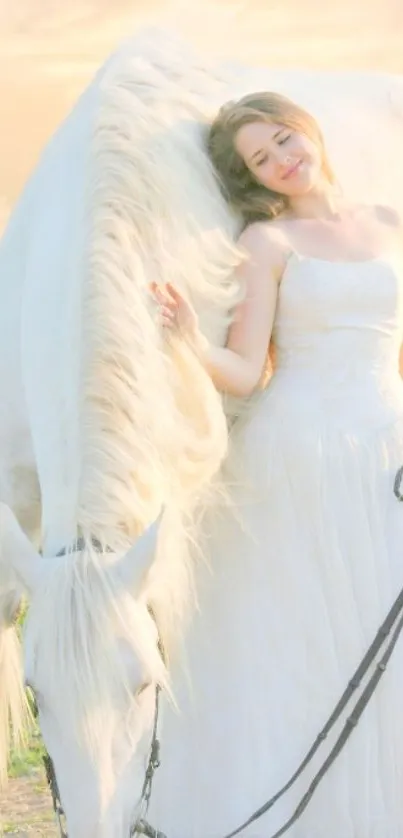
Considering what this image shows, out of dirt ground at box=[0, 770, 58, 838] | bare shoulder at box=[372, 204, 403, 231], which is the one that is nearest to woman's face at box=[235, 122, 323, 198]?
bare shoulder at box=[372, 204, 403, 231]

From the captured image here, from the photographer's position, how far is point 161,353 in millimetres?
2408

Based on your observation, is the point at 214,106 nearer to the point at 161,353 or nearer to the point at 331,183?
the point at 331,183

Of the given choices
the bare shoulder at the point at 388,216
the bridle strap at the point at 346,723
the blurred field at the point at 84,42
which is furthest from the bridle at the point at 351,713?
the blurred field at the point at 84,42

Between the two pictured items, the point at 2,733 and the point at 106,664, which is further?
the point at 2,733

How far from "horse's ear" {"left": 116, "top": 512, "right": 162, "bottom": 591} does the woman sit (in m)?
0.56

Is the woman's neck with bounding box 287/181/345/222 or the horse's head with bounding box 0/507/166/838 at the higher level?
the woman's neck with bounding box 287/181/345/222

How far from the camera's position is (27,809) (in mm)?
3525

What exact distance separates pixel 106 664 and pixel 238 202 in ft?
4.18

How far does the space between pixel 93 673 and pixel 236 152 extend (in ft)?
4.41

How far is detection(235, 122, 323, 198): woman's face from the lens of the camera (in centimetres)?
278

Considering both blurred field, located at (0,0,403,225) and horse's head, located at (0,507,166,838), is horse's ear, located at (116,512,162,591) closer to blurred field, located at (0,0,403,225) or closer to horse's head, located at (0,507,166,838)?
horse's head, located at (0,507,166,838)

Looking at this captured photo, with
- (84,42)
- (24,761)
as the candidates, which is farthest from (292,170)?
(84,42)

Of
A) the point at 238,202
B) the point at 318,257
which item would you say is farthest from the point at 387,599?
the point at 238,202

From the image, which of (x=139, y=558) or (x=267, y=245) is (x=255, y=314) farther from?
(x=139, y=558)
